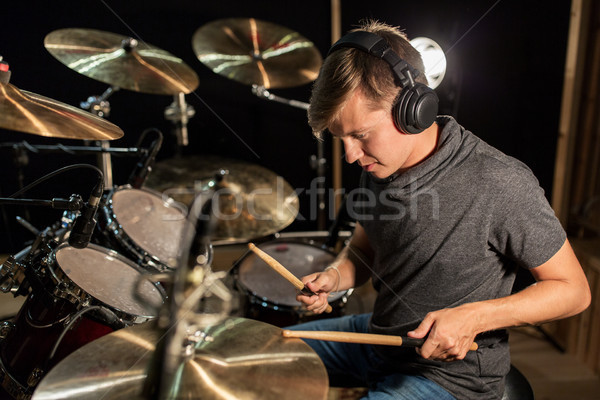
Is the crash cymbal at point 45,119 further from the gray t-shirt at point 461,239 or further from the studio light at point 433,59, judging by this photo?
the studio light at point 433,59

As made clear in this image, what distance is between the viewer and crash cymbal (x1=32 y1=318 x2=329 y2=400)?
2.40ft

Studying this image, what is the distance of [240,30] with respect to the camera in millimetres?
2402

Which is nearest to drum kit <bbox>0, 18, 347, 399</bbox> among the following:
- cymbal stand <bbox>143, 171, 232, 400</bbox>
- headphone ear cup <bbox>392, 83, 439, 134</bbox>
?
cymbal stand <bbox>143, 171, 232, 400</bbox>

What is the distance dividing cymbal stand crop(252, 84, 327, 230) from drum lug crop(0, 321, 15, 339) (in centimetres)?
182

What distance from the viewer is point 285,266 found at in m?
1.88

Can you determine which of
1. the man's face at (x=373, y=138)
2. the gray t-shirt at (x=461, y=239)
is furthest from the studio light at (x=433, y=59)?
the man's face at (x=373, y=138)

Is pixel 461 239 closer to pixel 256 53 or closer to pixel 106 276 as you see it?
pixel 106 276

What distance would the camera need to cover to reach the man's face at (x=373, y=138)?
3.48 feet

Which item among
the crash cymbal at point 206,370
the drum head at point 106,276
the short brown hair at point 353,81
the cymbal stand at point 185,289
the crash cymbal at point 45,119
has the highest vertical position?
the short brown hair at point 353,81

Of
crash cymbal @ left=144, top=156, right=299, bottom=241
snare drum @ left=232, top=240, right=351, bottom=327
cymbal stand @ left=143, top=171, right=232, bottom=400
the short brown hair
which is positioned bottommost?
snare drum @ left=232, top=240, right=351, bottom=327

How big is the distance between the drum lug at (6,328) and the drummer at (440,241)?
30.8 inches

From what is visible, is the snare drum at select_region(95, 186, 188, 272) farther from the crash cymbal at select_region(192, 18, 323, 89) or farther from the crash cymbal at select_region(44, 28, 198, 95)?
the crash cymbal at select_region(192, 18, 323, 89)

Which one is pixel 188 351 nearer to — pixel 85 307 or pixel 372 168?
pixel 85 307

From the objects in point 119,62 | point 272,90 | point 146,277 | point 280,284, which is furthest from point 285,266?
point 272,90
